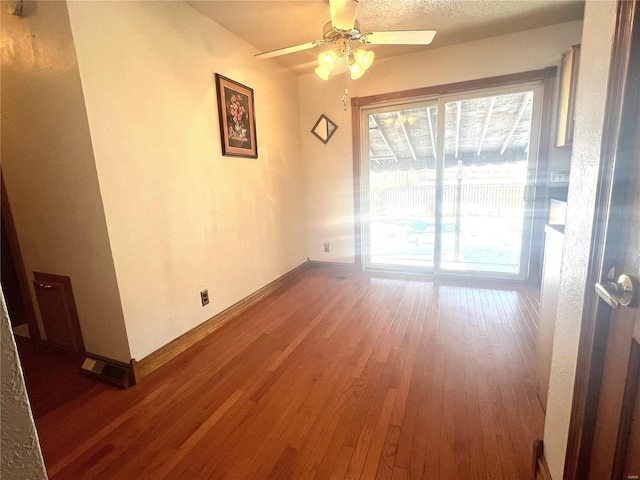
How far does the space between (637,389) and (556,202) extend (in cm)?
251

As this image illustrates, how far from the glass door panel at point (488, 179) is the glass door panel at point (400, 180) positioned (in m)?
0.19

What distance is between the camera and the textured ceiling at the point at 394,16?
2184 millimetres

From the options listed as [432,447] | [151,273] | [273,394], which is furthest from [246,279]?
[432,447]

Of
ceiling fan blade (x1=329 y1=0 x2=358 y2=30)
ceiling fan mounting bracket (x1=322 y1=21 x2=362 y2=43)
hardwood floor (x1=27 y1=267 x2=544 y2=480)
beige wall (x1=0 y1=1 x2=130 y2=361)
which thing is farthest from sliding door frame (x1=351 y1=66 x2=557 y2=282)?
beige wall (x1=0 y1=1 x2=130 y2=361)

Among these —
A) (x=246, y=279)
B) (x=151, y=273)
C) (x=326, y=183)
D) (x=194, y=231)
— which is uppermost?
(x=326, y=183)

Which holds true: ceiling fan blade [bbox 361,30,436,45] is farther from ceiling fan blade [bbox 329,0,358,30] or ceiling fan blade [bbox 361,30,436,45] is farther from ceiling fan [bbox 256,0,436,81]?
ceiling fan blade [bbox 329,0,358,30]

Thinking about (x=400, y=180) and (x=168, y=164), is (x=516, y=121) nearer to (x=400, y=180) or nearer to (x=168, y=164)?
(x=400, y=180)

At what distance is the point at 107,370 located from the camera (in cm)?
179

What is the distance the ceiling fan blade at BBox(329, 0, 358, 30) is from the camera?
5.46 ft

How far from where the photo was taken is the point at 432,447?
126 centimetres

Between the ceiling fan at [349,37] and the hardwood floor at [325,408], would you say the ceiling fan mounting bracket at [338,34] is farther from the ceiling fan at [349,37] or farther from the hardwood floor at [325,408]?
the hardwood floor at [325,408]

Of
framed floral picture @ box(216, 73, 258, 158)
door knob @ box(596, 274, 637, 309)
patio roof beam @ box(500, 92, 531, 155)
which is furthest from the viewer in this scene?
patio roof beam @ box(500, 92, 531, 155)

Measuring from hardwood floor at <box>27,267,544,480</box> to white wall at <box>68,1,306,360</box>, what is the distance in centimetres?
41

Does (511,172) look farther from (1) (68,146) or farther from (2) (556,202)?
(1) (68,146)
